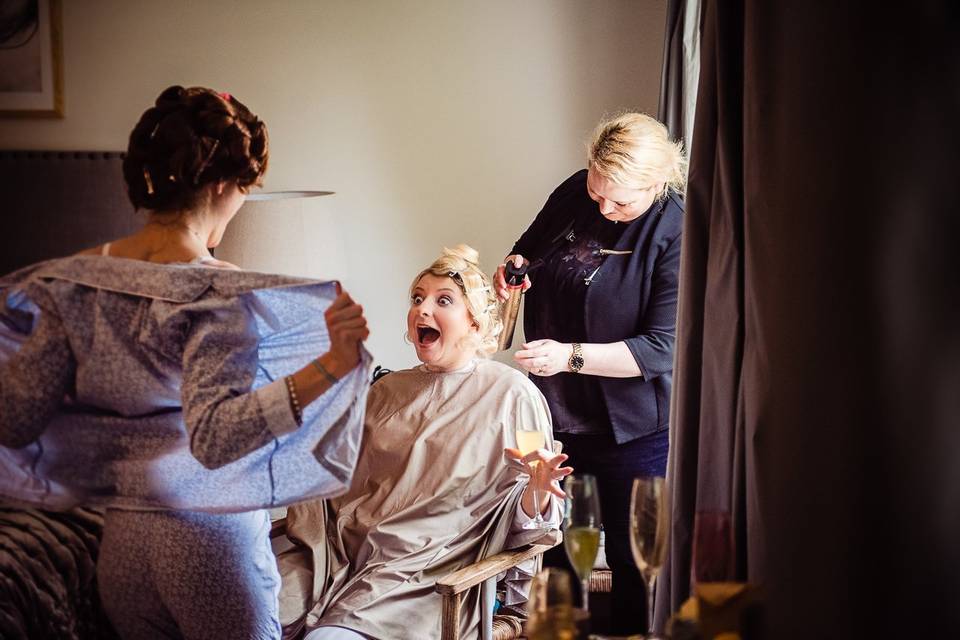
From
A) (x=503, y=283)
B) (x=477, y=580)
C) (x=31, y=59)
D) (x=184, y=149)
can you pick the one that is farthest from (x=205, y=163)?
(x=31, y=59)

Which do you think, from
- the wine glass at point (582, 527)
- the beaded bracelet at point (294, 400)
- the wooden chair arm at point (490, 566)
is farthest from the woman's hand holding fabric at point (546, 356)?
the beaded bracelet at point (294, 400)

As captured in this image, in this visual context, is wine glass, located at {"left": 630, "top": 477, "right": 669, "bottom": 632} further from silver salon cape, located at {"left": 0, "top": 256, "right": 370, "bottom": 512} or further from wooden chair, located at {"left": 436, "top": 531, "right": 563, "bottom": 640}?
wooden chair, located at {"left": 436, "top": 531, "right": 563, "bottom": 640}

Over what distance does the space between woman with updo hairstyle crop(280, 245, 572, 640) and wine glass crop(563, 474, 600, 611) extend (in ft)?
2.09

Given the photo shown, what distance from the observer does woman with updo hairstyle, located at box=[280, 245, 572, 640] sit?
6.88 feet

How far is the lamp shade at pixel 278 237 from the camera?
320cm

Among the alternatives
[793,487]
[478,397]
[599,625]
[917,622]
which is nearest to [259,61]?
[478,397]

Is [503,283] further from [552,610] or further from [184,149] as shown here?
[552,610]

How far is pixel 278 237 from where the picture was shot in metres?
3.21

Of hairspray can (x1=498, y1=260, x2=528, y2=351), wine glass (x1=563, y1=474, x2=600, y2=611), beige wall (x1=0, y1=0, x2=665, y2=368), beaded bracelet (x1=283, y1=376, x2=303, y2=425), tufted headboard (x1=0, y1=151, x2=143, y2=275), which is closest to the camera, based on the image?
beaded bracelet (x1=283, y1=376, x2=303, y2=425)

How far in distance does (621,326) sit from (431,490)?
0.70m

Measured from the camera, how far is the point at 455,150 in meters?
3.55

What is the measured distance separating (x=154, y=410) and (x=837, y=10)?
1174 millimetres

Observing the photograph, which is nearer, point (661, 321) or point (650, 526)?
point (650, 526)

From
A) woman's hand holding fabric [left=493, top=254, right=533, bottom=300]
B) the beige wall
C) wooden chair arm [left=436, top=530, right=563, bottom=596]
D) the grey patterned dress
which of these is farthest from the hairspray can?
the grey patterned dress
